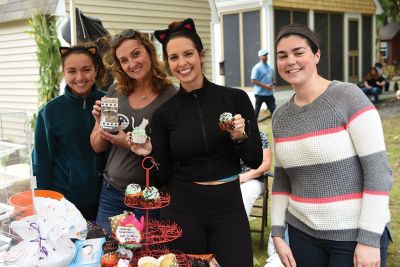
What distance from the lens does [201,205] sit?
2172mm

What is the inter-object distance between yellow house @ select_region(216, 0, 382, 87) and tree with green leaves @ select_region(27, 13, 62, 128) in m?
7.70

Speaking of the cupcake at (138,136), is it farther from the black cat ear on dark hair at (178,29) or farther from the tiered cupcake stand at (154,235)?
the black cat ear on dark hair at (178,29)

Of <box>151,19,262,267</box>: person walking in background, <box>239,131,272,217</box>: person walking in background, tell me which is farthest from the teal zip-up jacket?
<box>239,131,272,217</box>: person walking in background

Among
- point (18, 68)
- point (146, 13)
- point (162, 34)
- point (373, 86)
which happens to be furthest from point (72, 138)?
point (373, 86)

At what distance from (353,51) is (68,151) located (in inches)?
690

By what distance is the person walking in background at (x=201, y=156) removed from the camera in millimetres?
2172

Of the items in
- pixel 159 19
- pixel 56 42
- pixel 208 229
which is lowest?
pixel 208 229

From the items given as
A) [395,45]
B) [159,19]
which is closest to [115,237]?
[159,19]

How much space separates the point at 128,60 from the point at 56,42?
5.81 m

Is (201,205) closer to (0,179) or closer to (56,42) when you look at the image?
(0,179)

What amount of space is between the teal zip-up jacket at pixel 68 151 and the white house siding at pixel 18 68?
20.8 ft

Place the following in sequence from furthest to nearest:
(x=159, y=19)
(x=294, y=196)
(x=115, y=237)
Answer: (x=159, y=19) → (x=294, y=196) → (x=115, y=237)

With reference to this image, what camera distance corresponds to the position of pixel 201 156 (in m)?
2.18

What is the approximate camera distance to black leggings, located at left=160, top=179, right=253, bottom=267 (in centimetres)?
217
